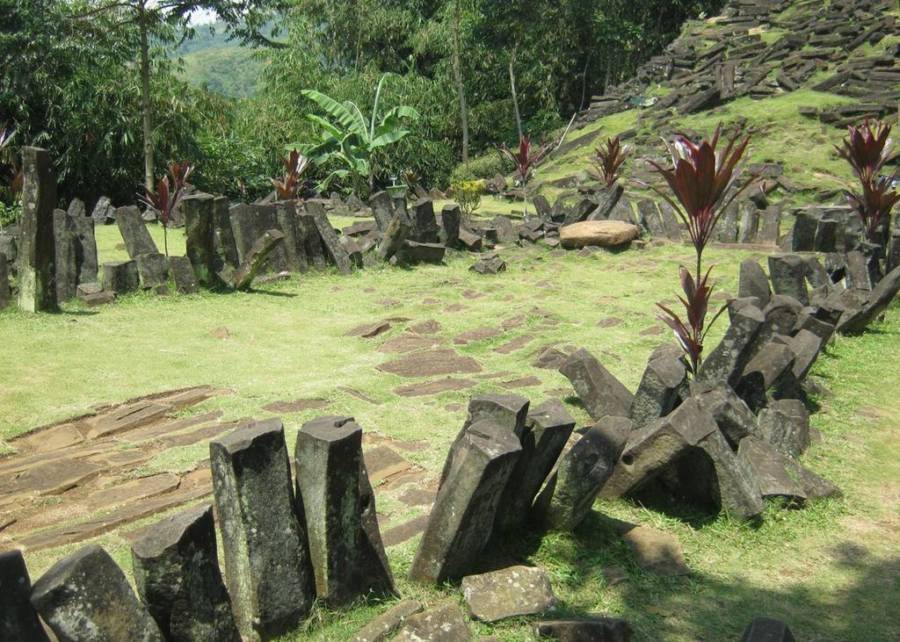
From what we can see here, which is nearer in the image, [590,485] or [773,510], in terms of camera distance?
[590,485]

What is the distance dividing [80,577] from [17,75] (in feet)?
57.8

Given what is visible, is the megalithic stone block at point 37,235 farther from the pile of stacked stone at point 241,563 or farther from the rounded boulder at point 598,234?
the rounded boulder at point 598,234

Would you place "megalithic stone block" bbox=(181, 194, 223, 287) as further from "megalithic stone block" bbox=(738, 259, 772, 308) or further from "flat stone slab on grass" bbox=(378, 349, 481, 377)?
"megalithic stone block" bbox=(738, 259, 772, 308)

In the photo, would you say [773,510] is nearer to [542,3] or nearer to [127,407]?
[127,407]

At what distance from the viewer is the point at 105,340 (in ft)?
24.9

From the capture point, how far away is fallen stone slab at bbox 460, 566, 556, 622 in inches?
133

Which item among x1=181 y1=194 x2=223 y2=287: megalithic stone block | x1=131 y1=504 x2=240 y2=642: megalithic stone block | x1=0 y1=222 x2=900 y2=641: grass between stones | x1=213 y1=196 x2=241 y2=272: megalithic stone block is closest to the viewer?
x1=131 y1=504 x2=240 y2=642: megalithic stone block

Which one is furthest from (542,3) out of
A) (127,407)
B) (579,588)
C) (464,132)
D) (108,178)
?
(579,588)

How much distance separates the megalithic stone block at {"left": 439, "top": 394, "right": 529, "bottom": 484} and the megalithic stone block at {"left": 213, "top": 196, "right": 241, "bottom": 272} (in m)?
6.69

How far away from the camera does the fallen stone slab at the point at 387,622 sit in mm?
3143

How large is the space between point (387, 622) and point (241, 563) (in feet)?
1.91

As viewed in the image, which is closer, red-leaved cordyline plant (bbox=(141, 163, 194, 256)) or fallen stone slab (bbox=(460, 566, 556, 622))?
fallen stone slab (bbox=(460, 566, 556, 622))

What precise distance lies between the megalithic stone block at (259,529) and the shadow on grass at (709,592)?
3.28 ft

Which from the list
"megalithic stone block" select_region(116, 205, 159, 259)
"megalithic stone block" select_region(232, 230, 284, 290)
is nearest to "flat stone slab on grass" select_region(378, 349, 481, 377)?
"megalithic stone block" select_region(232, 230, 284, 290)
